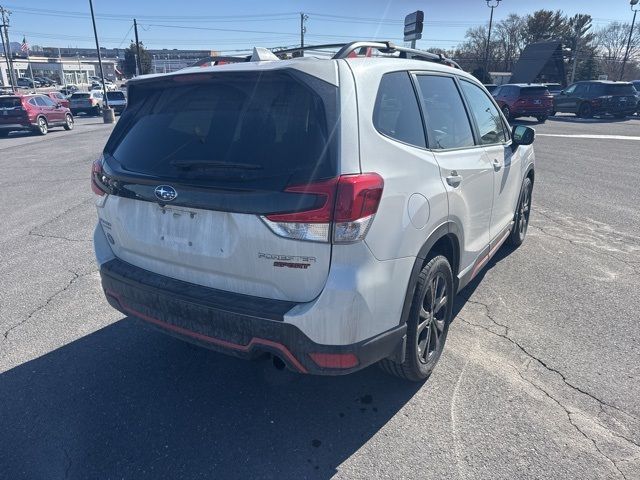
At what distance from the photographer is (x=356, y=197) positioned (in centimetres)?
216

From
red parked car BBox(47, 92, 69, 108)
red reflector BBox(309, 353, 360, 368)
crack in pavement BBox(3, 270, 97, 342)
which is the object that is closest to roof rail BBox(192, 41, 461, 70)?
red reflector BBox(309, 353, 360, 368)

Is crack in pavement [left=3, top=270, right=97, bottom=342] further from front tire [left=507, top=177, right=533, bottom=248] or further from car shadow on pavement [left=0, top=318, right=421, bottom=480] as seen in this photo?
front tire [left=507, top=177, right=533, bottom=248]

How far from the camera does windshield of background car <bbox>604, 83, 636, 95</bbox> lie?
23.8m

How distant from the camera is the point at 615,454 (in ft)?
8.02

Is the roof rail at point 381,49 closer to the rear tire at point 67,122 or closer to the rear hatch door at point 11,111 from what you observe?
the rear hatch door at point 11,111

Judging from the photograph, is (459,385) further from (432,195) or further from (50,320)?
(50,320)

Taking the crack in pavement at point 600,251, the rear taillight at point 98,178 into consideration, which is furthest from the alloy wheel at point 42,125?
the crack in pavement at point 600,251

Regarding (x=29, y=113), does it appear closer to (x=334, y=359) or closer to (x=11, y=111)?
(x=11, y=111)

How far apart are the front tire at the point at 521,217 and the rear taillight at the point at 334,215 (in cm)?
348

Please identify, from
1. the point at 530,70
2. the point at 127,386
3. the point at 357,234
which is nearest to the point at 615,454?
the point at 357,234

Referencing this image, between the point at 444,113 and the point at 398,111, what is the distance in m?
0.73

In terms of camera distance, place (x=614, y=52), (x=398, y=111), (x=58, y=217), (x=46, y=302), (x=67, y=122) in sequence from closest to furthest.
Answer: (x=398, y=111), (x=46, y=302), (x=58, y=217), (x=67, y=122), (x=614, y=52)

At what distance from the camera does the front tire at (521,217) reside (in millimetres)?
5234

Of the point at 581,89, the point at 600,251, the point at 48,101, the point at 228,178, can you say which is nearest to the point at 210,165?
the point at 228,178
